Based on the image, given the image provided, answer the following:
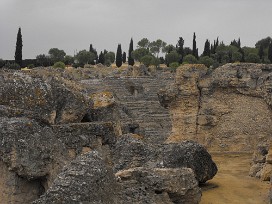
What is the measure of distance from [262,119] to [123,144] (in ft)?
39.2

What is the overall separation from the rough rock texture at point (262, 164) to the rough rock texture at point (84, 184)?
329 inches

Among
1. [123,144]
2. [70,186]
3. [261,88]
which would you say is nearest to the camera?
[70,186]

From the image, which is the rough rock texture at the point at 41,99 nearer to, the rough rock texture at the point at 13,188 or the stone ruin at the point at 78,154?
the stone ruin at the point at 78,154

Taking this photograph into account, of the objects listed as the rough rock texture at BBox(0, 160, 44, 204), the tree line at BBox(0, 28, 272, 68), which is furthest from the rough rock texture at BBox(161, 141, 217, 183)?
the tree line at BBox(0, 28, 272, 68)

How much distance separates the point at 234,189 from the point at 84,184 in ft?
25.8

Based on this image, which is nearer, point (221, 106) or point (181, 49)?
point (221, 106)

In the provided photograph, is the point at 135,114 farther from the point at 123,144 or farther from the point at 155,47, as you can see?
the point at 155,47

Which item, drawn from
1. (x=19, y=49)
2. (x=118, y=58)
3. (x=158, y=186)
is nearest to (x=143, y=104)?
(x=158, y=186)

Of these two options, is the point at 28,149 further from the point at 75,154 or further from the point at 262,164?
the point at 262,164

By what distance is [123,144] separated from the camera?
458 inches

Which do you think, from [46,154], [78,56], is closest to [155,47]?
[78,56]

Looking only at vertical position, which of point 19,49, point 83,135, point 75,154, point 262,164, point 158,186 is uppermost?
point 19,49

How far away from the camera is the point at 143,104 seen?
3384cm

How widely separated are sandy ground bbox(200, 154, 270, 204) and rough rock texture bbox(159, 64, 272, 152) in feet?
11.6
